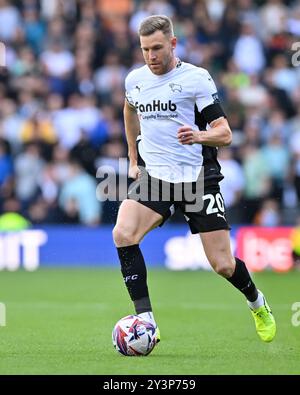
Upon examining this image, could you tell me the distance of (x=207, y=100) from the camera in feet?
26.7

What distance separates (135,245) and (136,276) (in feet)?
0.80

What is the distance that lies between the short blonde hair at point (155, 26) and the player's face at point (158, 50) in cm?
3

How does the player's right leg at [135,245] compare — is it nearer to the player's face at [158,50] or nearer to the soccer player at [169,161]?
the soccer player at [169,161]

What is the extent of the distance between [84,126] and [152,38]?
406 inches

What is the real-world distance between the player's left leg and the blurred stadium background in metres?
6.47

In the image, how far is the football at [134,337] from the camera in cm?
789

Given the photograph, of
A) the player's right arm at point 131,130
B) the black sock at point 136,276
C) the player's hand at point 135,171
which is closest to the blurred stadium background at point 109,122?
the player's right arm at point 131,130

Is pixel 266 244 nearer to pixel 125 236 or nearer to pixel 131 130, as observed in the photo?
pixel 131 130

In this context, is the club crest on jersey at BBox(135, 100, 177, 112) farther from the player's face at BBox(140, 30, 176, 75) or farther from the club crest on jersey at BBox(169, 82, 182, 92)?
the player's face at BBox(140, 30, 176, 75)

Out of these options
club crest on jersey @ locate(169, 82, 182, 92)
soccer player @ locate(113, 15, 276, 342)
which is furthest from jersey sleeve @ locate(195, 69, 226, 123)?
club crest on jersey @ locate(169, 82, 182, 92)

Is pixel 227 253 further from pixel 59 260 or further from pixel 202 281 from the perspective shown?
pixel 59 260

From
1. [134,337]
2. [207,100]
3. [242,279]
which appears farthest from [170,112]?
[134,337]

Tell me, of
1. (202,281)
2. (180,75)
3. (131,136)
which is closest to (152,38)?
(180,75)

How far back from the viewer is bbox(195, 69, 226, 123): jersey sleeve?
8.11 meters
